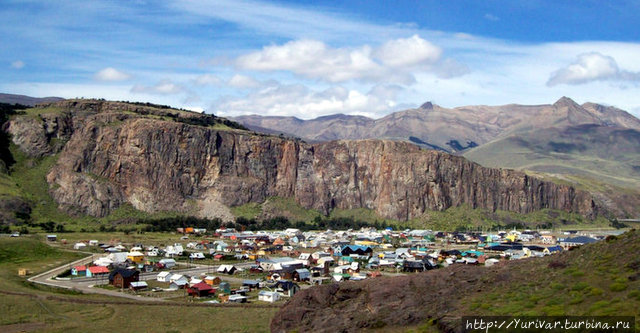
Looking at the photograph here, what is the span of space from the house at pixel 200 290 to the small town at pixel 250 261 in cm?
11

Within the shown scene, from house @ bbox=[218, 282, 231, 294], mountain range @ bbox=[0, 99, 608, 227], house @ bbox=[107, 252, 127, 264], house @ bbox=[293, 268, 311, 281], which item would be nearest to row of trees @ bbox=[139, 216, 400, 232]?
mountain range @ bbox=[0, 99, 608, 227]

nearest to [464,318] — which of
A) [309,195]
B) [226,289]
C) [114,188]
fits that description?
[226,289]

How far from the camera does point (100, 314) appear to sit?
53.4m

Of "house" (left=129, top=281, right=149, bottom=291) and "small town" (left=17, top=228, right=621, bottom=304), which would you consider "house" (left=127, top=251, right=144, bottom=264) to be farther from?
"house" (left=129, top=281, right=149, bottom=291)

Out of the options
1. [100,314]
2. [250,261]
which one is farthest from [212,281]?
[250,261]

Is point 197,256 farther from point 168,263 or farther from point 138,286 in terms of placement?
point 138,286

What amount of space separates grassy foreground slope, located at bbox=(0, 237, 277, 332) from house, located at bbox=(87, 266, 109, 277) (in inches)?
456

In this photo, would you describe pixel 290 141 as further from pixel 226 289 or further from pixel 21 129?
pixel 226 289

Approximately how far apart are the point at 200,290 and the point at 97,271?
819 inches

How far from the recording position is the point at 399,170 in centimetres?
18688

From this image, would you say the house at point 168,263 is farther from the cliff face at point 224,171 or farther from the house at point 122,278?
the cliff face at point 224,171

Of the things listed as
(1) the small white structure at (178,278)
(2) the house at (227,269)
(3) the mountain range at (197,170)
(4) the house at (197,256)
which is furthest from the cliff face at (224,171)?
(1) the small white structure at (178,278)

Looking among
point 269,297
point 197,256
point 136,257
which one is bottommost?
point 197,256

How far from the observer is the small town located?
2773 inches
